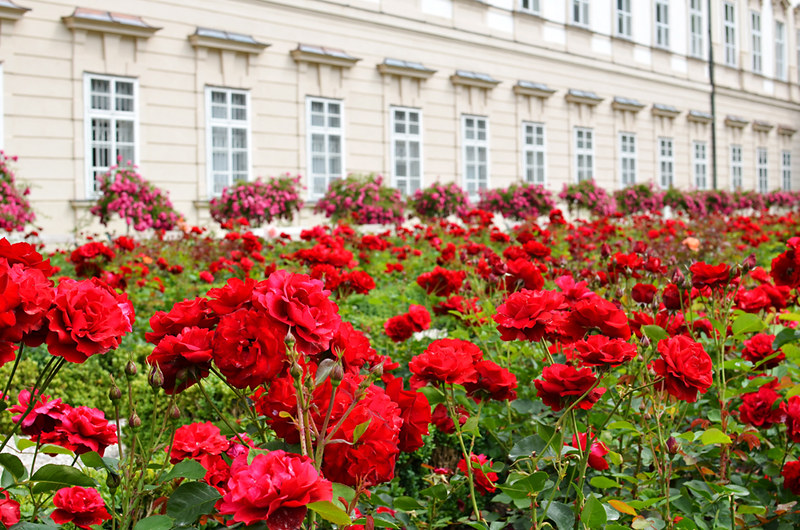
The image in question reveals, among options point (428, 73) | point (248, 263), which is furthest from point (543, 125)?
point (248, 263)

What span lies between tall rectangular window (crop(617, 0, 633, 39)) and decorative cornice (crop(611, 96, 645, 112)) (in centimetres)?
170

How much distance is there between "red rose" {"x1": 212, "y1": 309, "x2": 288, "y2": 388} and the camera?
3.57 feet

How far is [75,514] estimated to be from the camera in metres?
1.39

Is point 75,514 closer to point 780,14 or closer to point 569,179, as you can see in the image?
point 569,179

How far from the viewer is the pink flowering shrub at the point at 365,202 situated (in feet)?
33.8

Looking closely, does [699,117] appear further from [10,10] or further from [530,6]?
[10,10]

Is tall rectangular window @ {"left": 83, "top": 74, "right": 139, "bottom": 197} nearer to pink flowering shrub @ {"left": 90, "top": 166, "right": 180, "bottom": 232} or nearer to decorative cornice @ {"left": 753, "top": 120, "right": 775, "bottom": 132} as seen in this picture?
pink flowering shrub @ {"left": 90, "top": 166, "right": 180, "bottom": 232}

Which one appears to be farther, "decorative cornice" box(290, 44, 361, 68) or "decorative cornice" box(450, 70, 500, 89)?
"decorative cornice" box(450, 70, 500, 89)

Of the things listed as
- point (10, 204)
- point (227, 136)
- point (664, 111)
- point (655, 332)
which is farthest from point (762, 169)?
point (655, 332)

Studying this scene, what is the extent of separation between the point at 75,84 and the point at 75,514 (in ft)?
31.9

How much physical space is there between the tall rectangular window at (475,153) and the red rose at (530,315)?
519 inches

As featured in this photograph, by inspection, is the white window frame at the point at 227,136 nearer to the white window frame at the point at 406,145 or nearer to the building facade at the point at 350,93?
the building facade at the point at 350,93

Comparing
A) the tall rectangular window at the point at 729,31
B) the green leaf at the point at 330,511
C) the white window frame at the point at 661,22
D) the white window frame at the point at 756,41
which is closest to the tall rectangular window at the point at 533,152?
the white window frame at the point at 661,22

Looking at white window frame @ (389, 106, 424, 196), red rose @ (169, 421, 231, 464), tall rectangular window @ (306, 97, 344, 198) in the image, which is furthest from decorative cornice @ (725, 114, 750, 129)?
red rose @ (169, 421, 231, 464)
